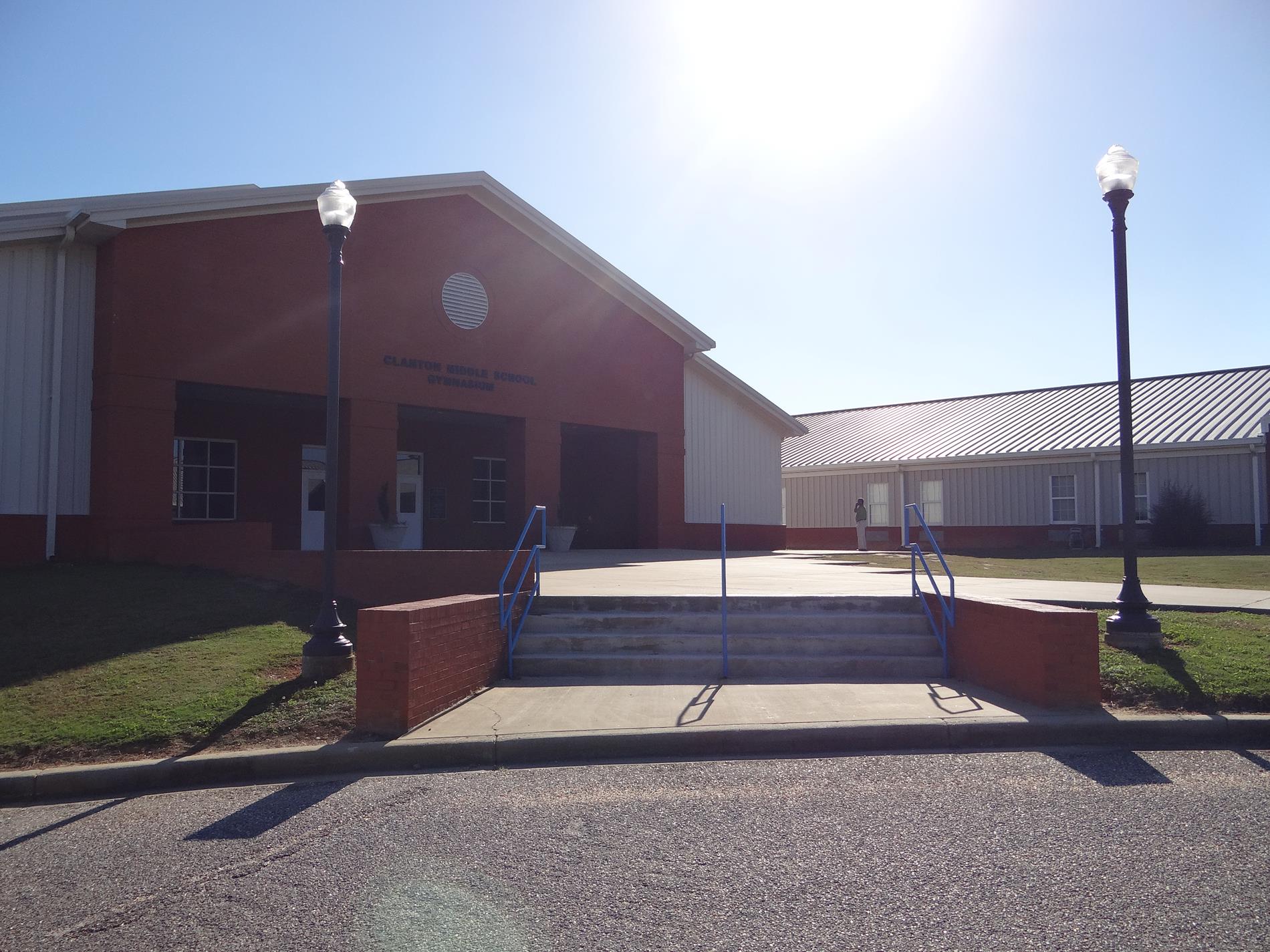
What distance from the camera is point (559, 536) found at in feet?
62.3

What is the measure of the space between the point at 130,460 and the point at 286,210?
4.75 metres

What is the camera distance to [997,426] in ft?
101

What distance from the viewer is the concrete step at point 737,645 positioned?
8430 millimetres

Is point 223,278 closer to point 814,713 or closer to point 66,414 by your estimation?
point 66,414

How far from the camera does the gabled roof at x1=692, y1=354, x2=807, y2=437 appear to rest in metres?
22.4

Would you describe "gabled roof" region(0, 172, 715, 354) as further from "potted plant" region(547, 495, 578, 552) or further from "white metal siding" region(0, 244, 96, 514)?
"potted plant" region(547, 495, 578, 552)

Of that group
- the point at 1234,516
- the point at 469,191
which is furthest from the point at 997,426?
the point at 469,191

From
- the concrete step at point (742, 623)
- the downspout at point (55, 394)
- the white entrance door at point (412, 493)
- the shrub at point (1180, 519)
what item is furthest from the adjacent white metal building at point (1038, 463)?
the downspout at point (55, 394)

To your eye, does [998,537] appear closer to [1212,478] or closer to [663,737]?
[1212,478]

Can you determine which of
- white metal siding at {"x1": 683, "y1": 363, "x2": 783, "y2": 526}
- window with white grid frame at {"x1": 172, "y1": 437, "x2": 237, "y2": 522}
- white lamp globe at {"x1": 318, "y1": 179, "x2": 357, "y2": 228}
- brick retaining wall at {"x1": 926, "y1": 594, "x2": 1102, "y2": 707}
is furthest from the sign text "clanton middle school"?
brick retaining wall at {"x1": 926, "y1": 594, "x2": 1102, "y2": 707}

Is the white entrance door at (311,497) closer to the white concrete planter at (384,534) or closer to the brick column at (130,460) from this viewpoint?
the white concrete planter at (384,534)

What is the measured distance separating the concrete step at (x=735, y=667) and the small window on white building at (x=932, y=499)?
73.3ft

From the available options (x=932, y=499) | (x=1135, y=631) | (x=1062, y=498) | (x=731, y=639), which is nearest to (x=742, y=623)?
(x=731, y=639)

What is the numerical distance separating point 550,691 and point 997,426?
26.6m
